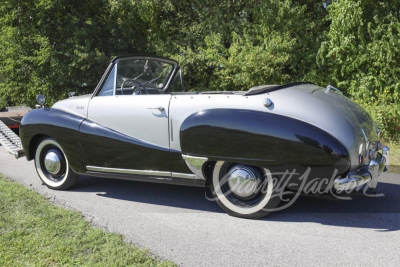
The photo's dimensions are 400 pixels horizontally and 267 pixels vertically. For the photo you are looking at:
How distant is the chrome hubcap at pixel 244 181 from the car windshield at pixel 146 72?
6.19 feet

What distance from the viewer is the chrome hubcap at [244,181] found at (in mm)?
A: 3799

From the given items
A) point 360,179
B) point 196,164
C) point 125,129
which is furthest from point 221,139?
point 360,179

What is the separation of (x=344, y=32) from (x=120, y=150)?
259 inches

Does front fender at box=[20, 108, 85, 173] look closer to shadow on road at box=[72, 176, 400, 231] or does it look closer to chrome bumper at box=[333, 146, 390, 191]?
shadow on road at box=[72, 176, 400, 231]

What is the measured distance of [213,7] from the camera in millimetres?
11070

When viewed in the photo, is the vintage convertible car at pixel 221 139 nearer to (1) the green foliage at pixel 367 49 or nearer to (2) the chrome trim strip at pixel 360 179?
(2) the chrome trim strip at pixel 360 179

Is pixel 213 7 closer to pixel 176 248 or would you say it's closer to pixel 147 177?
pixel 147 177

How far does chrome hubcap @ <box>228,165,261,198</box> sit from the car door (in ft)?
2.38

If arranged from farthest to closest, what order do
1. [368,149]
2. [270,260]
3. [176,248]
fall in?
[368,149] < [176,248] < [270,260]

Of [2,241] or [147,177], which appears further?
[147,177]

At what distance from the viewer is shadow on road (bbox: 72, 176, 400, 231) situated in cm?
381

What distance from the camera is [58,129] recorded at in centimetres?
473

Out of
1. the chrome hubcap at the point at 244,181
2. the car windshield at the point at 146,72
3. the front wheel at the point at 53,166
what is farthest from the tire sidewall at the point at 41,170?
the chrome hubcap at the point at 244,181

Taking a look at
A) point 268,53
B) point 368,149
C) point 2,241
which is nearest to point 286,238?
point 368,149
